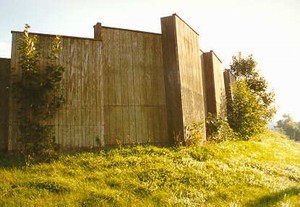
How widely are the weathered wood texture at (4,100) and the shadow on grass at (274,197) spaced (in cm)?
782

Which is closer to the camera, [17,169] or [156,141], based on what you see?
[17,169]

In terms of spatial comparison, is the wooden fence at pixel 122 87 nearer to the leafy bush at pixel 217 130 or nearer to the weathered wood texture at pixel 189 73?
the weathered wood texture at pixel 189 73

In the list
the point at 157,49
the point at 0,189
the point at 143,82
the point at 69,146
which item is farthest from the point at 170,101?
the point at 0,189

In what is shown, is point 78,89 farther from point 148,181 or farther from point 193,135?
point 193,135

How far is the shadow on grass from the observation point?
736 centimetres

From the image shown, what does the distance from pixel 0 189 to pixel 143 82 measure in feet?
22.0

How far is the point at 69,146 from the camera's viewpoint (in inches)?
412

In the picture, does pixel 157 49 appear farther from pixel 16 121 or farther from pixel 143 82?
pixel 16 121

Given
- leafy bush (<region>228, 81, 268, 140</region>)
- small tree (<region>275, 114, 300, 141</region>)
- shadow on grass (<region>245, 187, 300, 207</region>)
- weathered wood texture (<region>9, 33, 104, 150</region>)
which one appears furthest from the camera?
small tree (<region>275, 114, 300, 141</region>)

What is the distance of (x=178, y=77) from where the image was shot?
40.2 ft

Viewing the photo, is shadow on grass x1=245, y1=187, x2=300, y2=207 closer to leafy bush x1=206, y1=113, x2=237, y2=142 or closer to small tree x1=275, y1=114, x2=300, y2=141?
leafy bush x1=206, y1=113, x2=237, y2=142

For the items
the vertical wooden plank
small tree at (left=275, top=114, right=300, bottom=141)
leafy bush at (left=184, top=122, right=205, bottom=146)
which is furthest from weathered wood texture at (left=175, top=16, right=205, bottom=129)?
small tree at (left=275, top=114, right=300, bottom=141)

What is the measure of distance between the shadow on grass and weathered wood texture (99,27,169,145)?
16.1 ft

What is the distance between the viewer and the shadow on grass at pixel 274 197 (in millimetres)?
7356
